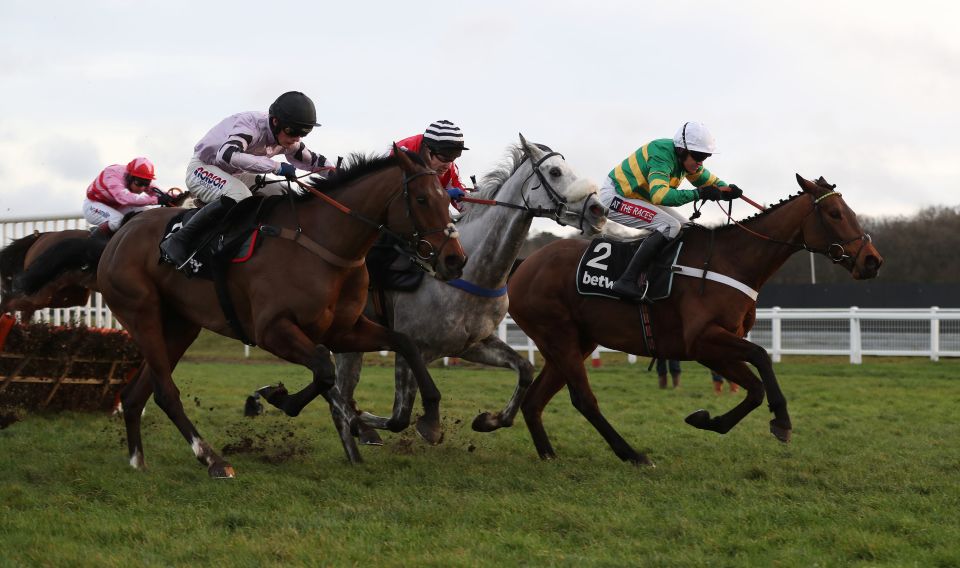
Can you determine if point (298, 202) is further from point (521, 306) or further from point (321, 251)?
point (521, 306)

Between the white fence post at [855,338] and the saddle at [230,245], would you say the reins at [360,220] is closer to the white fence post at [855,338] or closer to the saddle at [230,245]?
the saddle at [230,245]

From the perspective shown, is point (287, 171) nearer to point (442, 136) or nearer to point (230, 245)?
point (230, 245)

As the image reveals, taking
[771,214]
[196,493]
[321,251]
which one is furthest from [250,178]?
[771,214]

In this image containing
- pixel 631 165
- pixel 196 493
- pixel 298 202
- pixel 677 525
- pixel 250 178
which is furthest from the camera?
pixel 631 165

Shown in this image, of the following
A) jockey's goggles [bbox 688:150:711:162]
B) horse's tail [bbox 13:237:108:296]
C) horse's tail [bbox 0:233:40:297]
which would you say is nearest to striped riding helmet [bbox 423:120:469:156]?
jockey's goggles [bbox 688:150:711:162]

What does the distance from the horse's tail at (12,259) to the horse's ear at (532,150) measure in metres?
5.06

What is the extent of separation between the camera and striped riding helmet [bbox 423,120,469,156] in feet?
23.2

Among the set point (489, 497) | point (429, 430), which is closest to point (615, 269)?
point (429, 430)

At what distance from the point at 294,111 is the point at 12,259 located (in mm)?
4388

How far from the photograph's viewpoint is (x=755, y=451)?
7793 millimetres

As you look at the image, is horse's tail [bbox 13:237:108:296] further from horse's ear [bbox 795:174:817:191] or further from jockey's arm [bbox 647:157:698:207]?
horse's ear [bbox 795:174:817:191]

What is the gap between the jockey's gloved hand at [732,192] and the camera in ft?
24.5

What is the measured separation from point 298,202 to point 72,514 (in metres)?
2.30

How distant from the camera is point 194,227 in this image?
21.5ft
